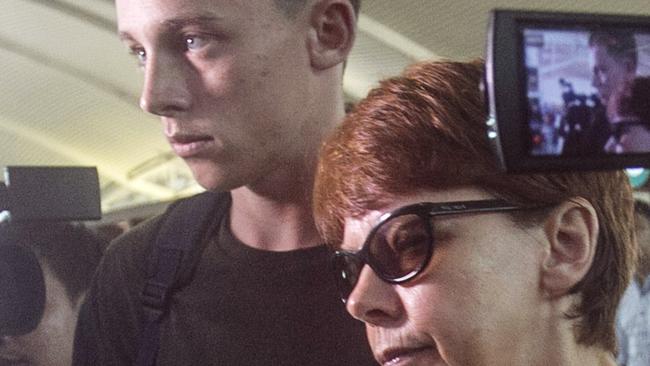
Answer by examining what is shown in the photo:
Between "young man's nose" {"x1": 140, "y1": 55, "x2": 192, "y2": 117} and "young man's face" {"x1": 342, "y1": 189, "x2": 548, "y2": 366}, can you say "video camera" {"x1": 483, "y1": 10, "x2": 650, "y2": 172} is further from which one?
"young man's nose" {"x1": 140, "y1": 55, "x2": 192, "y2": 117}

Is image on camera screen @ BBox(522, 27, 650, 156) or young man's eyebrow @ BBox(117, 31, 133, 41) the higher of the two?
young man's eyebrow @ BBox(117, 31, 133, 41)

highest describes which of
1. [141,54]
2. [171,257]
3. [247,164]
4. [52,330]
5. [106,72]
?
[106,72]

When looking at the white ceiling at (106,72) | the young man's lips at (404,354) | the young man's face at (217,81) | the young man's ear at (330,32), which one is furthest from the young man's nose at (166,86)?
the white ceiling at (106,72)

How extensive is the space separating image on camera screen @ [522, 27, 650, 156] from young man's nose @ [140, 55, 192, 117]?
549 mm

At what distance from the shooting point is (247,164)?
3.59ft

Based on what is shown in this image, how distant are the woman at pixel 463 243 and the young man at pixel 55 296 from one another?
71 cm

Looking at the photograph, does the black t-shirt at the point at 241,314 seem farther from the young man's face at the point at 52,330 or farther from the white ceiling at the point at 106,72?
the white ceiling at the point at 106,72

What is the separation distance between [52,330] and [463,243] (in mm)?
836

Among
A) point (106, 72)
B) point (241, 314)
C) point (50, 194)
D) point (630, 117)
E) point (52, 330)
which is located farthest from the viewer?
point (106, 72)

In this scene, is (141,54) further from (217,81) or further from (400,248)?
(400,248)

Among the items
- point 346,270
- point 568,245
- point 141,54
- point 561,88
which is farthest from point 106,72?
point 561,88

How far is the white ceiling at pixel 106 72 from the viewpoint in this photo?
95.0 inches

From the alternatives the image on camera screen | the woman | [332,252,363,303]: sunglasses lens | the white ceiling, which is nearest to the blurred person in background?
the image on camera screen

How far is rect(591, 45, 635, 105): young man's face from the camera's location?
623 mm
